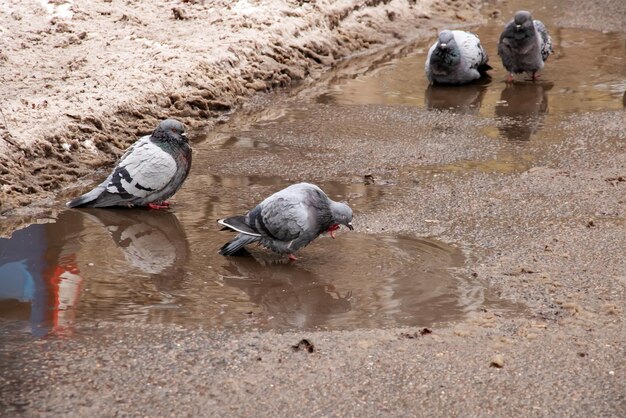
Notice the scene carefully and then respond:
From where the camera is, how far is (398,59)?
1219 cm

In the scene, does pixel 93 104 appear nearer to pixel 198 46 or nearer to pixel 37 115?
pixel 37 115

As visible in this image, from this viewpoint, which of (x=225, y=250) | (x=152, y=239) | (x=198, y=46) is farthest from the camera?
(x=198, y=46)

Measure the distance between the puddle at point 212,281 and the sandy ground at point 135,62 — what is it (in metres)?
1.12

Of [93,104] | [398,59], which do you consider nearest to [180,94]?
[93,104]

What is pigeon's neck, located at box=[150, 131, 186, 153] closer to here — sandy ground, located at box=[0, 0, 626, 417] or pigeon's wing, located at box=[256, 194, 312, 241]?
pigeon's wing, located at box=[256, 194, 312, 241]

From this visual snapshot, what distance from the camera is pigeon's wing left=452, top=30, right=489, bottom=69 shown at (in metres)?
10.9

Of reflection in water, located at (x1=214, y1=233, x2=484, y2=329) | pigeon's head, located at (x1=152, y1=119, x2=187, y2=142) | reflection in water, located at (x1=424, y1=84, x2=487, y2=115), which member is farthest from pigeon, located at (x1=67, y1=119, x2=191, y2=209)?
reflection in water, located at (x1=424, y1=84, x2=487, y2=115)

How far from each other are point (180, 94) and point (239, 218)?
12.8ft

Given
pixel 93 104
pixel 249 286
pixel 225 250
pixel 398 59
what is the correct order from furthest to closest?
pixel 398 59 < pixel 93 104 < pixel 225 250 < pixel 249 286

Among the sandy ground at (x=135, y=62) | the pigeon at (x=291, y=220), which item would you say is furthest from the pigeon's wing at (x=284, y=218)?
the sandy ground at (x=135, y=62)

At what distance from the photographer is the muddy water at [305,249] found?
5.55 meters

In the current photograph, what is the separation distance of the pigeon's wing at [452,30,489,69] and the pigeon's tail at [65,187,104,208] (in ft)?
16.2

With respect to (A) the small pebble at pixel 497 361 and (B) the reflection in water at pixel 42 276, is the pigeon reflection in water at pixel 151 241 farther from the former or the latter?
(A) the small pebble at pixel 497 361

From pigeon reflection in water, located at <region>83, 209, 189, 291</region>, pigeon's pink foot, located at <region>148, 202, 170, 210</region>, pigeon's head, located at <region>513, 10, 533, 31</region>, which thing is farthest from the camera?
pigeon's head, located at <region>513, 10, 533, 31</region>
